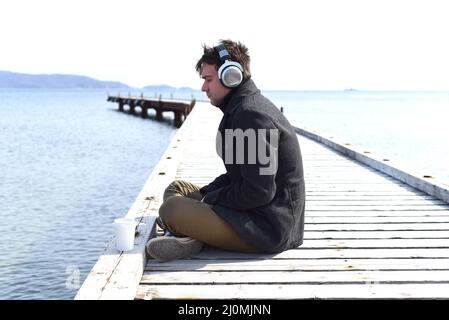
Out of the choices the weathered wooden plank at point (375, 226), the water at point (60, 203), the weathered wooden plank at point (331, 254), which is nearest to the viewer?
the weathered wooden plank at point (331, 254)

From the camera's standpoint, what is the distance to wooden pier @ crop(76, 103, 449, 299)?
141 inches

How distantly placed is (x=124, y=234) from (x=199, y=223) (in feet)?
1.79

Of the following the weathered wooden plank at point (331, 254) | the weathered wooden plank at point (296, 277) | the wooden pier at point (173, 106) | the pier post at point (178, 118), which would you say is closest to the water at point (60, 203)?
the weathered wooden plank at point (331, 254)

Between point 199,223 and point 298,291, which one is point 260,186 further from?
point 298,291

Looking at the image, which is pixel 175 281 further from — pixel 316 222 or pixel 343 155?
pixel 343 155

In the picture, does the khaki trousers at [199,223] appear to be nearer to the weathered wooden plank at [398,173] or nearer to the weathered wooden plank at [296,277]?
the weathered wooden plank at [296,277]

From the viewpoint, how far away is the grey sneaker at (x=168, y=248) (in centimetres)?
412

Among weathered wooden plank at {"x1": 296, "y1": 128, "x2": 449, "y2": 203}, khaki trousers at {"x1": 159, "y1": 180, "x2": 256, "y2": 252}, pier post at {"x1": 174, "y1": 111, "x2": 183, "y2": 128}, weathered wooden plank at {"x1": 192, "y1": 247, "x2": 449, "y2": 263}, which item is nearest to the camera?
khaki trousers at {"x1": 159, "y1": 180, "x2": 256, "y2": 252}

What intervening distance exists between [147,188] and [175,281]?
2833mm

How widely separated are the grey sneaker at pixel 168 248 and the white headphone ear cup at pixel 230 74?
45.6 inches

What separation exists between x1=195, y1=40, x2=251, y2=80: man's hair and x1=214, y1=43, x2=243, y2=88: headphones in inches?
1.5

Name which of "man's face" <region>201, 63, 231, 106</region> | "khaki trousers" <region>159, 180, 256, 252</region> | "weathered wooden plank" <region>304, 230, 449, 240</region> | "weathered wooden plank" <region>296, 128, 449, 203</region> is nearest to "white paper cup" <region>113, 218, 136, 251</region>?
"khaki trousers" <region>159, 180, 256, 252</region>

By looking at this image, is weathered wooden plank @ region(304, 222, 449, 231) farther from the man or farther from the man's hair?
the man's hair

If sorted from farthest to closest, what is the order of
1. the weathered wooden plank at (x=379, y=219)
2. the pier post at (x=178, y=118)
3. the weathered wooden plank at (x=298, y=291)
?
the pier post at (x=178, y=118) < the weathered wooden plank at (x=379, y=219) < the weathered wooden plank at (x=298, y=291)
